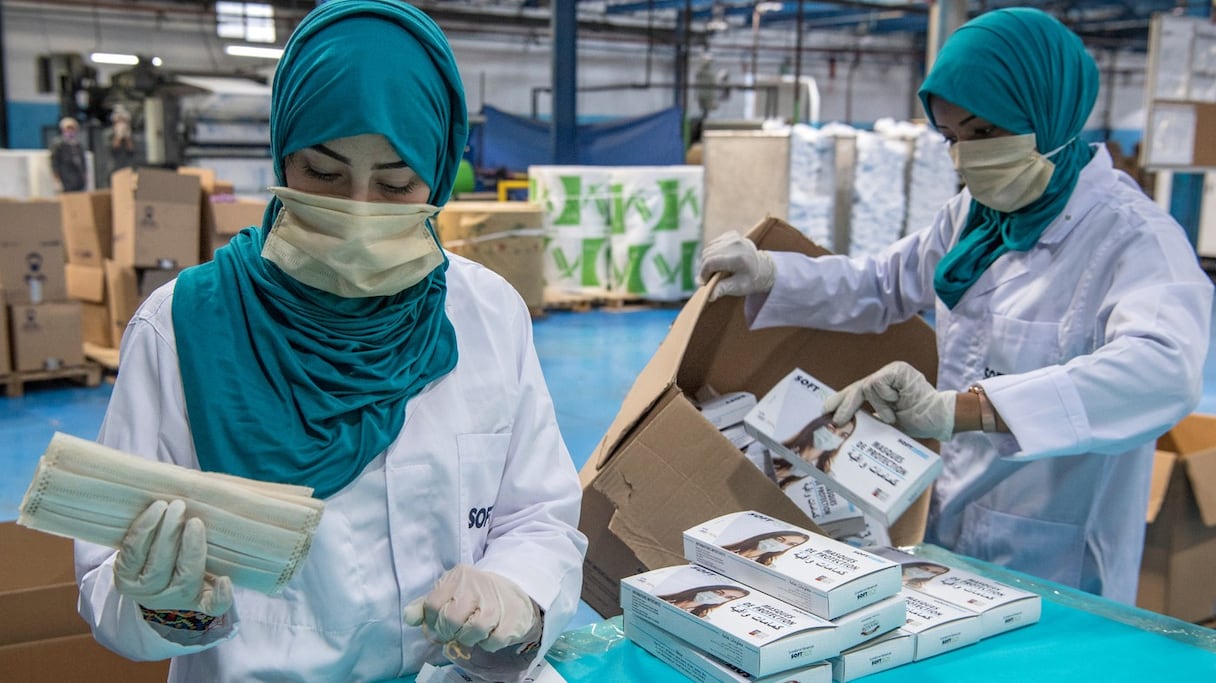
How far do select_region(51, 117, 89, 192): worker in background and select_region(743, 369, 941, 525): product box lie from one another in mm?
9935

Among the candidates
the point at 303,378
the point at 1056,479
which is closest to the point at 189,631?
the point at 303,378

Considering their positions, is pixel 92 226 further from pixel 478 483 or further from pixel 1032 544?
pixel 1032 544

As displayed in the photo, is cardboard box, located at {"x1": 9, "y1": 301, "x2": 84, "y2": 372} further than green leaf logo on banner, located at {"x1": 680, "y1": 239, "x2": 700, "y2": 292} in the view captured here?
No

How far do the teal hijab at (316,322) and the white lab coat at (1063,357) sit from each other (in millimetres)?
1073

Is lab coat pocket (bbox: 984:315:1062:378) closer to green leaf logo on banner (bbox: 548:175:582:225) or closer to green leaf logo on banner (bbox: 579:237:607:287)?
green leaf logo on banner (bbox: 548:175:582:225)

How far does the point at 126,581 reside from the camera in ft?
3.25

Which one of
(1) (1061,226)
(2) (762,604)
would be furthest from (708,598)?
(1) (1061,226)

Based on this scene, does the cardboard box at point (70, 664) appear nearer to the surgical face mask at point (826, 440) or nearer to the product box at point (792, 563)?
the product box at point (792, 563)

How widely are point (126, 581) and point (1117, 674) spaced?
130 centimetres

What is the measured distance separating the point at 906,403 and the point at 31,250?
5965 mm

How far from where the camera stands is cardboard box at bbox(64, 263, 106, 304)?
21.9 feet

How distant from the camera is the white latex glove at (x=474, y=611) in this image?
1.14 meters

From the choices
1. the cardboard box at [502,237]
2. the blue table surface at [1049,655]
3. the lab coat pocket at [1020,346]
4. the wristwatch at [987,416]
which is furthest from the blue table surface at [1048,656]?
the cardboard box at [502,237]

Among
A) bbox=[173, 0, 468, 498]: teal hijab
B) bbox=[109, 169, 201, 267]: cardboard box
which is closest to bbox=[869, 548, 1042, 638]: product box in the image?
bbox=[173, 0, 468, 498]: teal hijab
